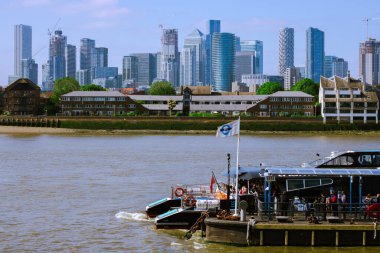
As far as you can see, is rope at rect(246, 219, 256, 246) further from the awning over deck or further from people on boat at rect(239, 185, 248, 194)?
people on boat at rect(239, 185, 248, 194)

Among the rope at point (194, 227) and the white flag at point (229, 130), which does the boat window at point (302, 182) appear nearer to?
the white flag at point (229, 130)

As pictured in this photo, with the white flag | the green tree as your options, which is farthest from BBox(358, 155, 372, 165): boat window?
the green tree

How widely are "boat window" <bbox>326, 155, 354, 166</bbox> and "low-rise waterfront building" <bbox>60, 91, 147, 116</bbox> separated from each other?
147879 mm

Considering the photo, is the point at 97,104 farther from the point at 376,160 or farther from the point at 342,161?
the point at 376,160

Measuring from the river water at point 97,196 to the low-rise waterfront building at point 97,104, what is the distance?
300ft

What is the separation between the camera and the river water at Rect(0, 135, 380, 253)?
115ft

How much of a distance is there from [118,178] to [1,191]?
11.2 m

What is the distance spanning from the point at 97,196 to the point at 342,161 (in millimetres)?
17784

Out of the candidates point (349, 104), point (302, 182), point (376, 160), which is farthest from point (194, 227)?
point (349, 104)

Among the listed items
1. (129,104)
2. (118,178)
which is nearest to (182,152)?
(118,178)

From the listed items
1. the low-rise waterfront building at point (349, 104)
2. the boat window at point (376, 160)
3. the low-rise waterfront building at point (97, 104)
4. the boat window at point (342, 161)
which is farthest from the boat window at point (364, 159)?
the low-rise waterfront building at point (97, 104)

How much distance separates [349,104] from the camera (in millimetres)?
176875

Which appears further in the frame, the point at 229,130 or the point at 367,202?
the point at 229,130

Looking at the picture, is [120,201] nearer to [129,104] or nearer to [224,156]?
Answer: [224,156]
